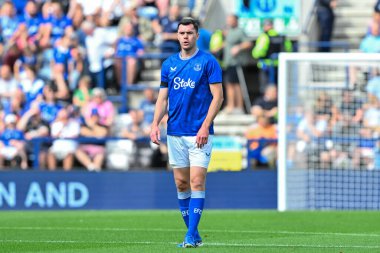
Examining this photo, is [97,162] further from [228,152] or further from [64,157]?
[228,152]

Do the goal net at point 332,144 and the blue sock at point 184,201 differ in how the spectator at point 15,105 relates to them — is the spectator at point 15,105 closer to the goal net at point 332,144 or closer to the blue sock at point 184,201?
the goal net at point 332,144

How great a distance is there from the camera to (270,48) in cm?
2392

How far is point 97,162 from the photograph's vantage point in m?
22.0

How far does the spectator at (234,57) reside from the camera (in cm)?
2378

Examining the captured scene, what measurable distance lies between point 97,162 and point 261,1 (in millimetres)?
5948

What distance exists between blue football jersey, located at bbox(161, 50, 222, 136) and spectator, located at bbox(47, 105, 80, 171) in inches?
378

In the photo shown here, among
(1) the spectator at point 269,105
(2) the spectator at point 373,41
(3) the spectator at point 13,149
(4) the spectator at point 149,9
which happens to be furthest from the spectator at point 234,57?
(3) the spectator at point 13,149

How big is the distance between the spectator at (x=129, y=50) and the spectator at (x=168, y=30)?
45 centimetres

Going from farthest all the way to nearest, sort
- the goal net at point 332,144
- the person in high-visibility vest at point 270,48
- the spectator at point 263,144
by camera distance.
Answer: the person in high-visibility vest at point 270,48 < the spectator at point 263,144 < the goal net at point 332,144

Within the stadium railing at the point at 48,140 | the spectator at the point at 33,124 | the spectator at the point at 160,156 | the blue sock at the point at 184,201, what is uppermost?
the blue sock at the point at 184,201

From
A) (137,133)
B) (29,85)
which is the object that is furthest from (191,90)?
(29,85)

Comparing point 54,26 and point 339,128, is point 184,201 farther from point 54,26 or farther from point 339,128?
point 54,26

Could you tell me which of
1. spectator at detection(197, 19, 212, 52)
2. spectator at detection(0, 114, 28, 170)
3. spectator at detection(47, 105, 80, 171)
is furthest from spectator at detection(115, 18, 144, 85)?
spectator at detection(0, 114, 28, 170)

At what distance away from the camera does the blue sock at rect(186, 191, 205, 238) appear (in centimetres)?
1205
